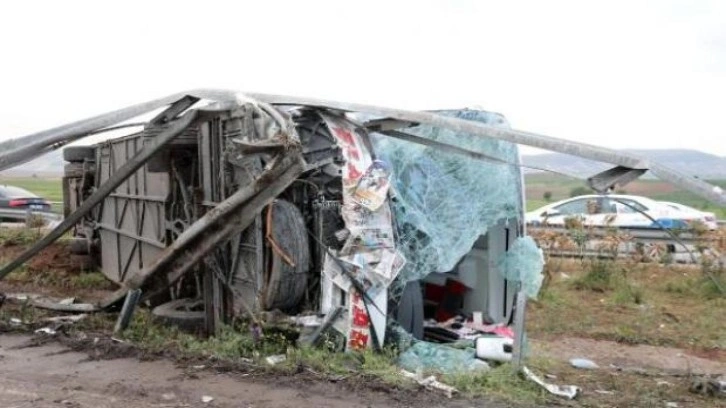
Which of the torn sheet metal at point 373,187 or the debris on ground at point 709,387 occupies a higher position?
the torn sheet metal at point 373,187

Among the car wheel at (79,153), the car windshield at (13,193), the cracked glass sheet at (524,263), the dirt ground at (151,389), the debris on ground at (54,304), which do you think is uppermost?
the car wheel at (79,153)

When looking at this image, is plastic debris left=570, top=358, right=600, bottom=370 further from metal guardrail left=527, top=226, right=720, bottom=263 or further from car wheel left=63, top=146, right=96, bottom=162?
car wheel left=63, top=146, right=96, bottom=162

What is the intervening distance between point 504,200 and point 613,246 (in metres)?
6.16

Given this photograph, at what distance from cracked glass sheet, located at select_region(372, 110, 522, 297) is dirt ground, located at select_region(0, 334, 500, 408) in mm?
2056

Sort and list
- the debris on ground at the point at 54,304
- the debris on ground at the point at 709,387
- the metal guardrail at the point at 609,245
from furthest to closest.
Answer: the metal guardrail at the point at 609,245 < the debris on ground at the point at 54,304 < the debris on ground at the point at 709,387

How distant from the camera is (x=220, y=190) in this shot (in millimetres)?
7977

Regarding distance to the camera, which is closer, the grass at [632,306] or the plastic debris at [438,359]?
the plastic debris at [438,359]

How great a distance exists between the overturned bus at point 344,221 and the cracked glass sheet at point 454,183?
0.5 inches

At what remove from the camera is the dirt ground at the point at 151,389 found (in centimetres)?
542

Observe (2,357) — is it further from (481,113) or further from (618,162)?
(618,162)

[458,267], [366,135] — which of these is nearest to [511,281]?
[458,267]

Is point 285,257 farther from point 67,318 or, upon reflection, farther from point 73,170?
point 73,170

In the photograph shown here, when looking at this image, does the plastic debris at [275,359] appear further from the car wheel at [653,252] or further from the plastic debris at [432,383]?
the car wheel at [653,252]

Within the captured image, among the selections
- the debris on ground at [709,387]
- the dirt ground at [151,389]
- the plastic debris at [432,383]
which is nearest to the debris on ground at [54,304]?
the dirt ground at [151,389]
